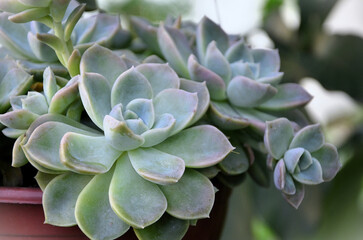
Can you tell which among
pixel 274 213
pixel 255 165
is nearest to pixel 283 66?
pixel 274 213

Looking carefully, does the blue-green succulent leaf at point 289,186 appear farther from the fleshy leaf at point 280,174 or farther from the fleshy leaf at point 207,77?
the fleshy leaf at point 207,77

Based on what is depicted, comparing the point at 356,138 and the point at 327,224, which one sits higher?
the point at 356,138

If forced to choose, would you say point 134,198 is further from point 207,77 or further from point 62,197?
point 207,77

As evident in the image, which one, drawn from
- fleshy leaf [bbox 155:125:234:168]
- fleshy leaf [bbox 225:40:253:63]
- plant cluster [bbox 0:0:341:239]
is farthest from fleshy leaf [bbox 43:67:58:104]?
fleshy leaf [bbox 225:40:253:63]

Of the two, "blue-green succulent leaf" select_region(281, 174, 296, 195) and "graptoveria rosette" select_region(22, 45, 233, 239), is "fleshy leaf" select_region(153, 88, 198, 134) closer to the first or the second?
"graptoveria rosette" select_region(22, 45, 233, 239)

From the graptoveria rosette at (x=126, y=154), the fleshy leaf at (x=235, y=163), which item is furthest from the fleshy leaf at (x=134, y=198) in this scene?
the fleshy leaf at (x=235, y=163)

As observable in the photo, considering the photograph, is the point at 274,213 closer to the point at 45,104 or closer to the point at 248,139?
the point at 248,139
